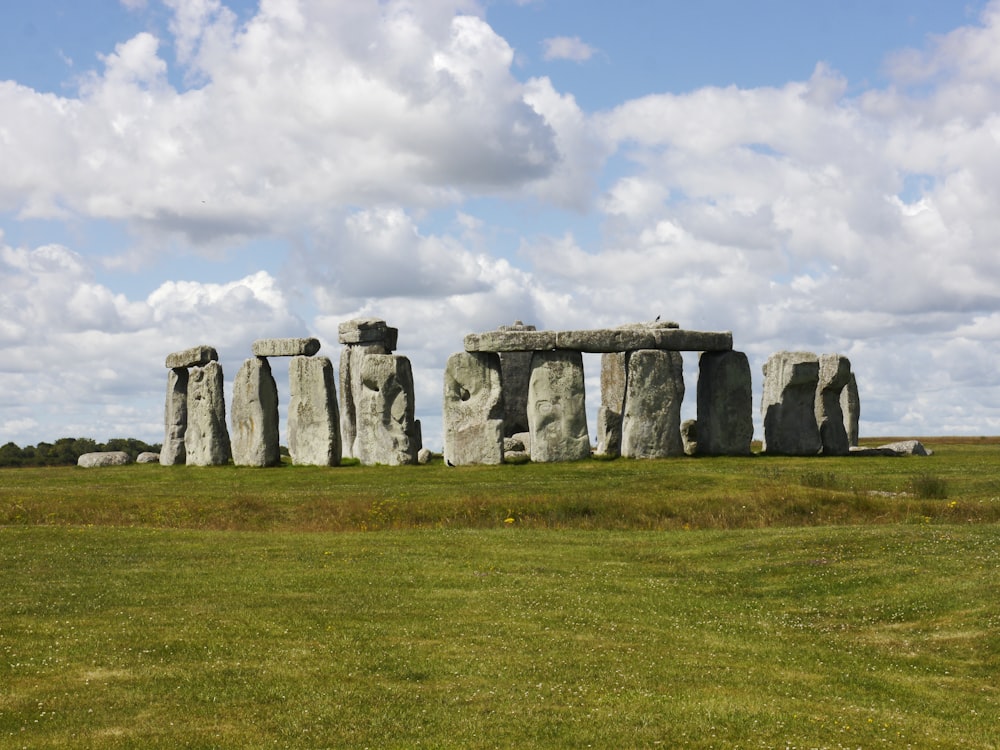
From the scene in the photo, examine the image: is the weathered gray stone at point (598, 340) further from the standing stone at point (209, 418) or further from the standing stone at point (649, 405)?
the standing stone at point (209, 418)

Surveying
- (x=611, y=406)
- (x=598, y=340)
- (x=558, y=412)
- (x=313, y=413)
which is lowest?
(x=558, y=412)

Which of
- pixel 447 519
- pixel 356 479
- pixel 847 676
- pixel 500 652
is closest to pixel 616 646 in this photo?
pixel 500 652

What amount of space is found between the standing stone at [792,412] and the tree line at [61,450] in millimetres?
27926

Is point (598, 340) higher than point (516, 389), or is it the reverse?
point (598, 340)

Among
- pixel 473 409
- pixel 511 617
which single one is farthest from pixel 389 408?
pixel 511 617

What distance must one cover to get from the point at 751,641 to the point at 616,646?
1.96 m

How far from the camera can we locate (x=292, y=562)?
21.1 meters

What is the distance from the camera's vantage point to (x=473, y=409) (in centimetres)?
3847

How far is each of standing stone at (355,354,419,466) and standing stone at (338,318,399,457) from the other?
3.37 meters

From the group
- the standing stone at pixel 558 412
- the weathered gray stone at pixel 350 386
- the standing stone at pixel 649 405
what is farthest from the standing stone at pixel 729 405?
A: the weathered gray stone at pixel 350 386

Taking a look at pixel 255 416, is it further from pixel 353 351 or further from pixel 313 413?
pixel 353 351

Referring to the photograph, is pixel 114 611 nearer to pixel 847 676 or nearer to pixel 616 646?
pixel 616 646

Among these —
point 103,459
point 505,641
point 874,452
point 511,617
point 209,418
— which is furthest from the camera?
point 103,459

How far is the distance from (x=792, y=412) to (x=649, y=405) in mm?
5290
